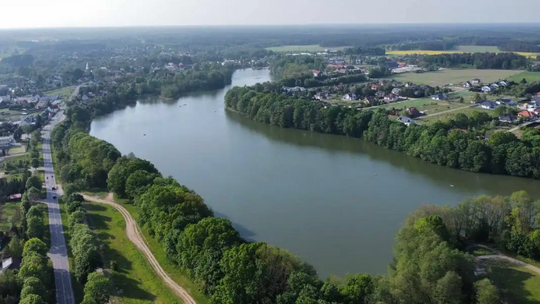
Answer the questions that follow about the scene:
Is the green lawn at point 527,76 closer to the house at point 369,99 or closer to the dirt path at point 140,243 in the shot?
the house at point 369,99

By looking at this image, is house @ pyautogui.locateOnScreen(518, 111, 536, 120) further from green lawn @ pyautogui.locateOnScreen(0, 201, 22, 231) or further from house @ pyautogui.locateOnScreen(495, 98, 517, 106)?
green lawn @ pyautogui.locateOnScreen(0, 201, 22, 231)

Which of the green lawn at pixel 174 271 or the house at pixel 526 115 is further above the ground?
the house at pixel 526 115

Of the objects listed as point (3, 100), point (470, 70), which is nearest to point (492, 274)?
point (3, 100)

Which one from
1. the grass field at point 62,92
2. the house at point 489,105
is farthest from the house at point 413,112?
the grass field at point 62,92

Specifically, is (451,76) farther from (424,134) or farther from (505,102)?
(424,134)

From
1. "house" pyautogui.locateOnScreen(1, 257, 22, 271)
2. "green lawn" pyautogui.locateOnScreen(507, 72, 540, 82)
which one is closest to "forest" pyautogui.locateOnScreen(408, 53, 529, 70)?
"green lawn" pyautogui.locateOnScreen(507, 72, 540, 82)

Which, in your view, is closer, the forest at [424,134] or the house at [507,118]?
the forest at [424,134]
